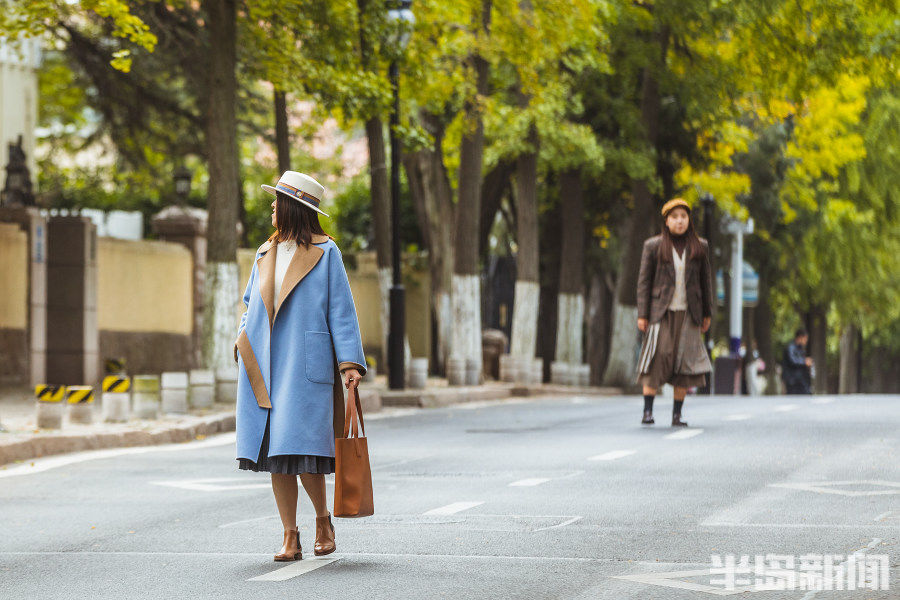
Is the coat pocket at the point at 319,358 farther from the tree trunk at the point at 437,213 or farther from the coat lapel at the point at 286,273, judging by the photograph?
the tree trunk at the point at 437,213

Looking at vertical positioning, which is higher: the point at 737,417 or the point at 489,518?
the point at 737,417

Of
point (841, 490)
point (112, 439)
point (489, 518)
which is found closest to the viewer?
point (489, 518)

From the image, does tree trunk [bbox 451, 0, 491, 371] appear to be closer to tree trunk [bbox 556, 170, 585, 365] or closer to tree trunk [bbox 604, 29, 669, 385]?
tree trunk [bbox 604, 29, 669, 385]

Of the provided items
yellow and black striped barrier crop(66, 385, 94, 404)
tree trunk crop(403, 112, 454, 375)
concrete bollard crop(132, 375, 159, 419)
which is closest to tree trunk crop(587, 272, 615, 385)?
tree trunk crop(403, 112, 454, 375)

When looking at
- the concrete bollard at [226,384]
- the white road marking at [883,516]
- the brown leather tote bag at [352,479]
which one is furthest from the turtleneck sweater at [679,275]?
the brown leather tote bag at [352,479]

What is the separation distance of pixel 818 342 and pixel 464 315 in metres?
24.5

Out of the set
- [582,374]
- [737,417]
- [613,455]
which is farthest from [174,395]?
[582,374]

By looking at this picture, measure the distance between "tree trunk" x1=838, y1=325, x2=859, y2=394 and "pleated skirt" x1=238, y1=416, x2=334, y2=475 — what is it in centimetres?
4511

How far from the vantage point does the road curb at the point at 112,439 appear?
555 inches

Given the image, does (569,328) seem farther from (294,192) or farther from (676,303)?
(294,192)

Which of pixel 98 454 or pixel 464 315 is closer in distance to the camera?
pixel 98 454

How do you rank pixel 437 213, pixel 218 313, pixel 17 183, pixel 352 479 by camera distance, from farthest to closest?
pixel 437 213 < pixel 17 183 < pixel 218 313 < pixel 352 479

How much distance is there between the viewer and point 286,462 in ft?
24.6

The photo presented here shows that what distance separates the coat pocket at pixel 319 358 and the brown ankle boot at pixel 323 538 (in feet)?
2.44
